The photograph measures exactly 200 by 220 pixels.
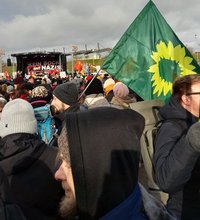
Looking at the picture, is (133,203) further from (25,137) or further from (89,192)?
(25,137)

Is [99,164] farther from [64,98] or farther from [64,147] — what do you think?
[64,98]

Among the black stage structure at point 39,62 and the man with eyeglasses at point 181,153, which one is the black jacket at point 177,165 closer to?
the man with eyeglasses at point 181,153

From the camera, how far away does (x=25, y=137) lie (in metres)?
2.54

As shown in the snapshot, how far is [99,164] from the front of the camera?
52.6 inches

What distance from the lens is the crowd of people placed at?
134 centimetres

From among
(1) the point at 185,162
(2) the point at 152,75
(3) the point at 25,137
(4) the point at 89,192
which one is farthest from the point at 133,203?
(2) the point at 152,75

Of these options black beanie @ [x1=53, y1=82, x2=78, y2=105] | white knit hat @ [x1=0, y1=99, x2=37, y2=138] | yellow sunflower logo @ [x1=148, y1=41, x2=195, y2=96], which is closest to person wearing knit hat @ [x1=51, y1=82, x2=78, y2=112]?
black beanie @ [x1=53, y1=82, x2=78, y2=105]

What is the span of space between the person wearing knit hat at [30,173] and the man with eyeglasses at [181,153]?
65 cm

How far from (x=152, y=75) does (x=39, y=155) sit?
6.84 ft

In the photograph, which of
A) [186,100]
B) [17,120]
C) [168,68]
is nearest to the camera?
[186,100]

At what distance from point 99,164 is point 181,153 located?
0.74 metres

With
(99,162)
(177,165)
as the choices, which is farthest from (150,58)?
(99,162)

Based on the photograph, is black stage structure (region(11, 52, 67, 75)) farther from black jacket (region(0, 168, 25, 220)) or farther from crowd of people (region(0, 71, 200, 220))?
black jacket (region(0, 168, 25, 220))

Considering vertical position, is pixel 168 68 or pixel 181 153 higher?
pixel 168 68
